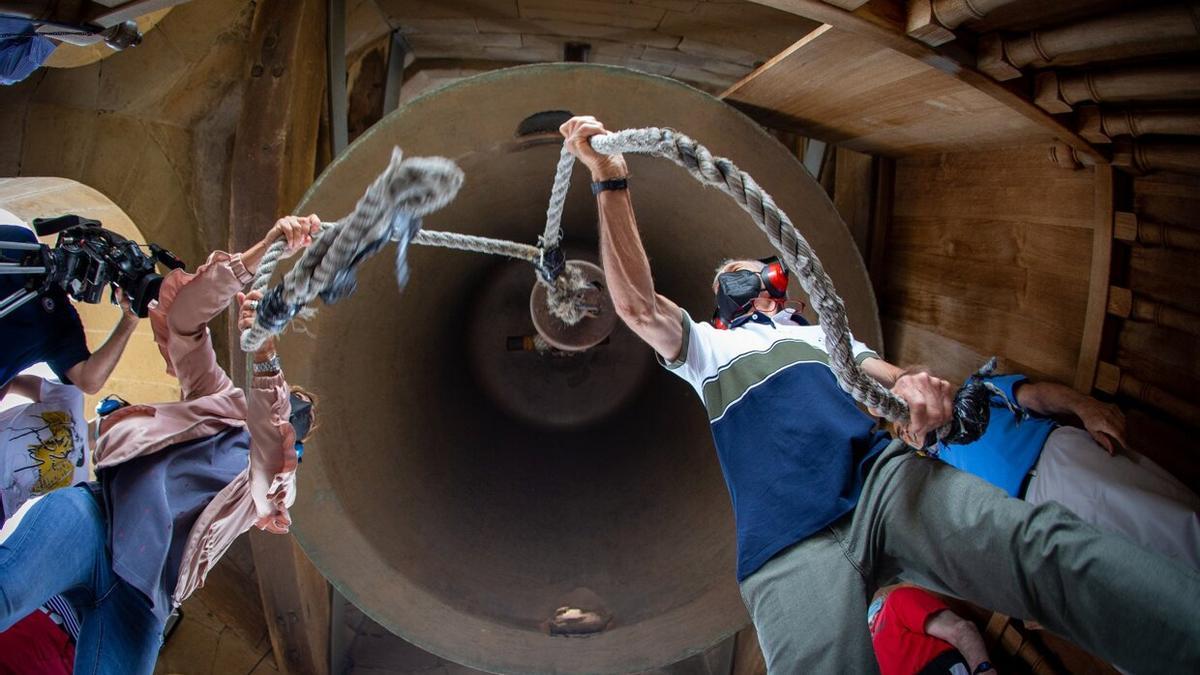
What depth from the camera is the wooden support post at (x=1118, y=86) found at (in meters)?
1.12

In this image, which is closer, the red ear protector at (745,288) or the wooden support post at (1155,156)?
the wooden support post at (1155,156)

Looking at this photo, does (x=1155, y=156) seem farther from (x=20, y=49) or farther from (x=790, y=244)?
(x=20, y=49)

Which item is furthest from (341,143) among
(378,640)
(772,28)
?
(378,640)

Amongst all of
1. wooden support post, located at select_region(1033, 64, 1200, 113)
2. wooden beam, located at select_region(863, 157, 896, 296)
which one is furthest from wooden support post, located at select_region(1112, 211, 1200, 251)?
wooden beam, located at select_region(863, 157, 896, 296)

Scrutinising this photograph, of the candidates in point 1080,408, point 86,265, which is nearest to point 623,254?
point 1080,408

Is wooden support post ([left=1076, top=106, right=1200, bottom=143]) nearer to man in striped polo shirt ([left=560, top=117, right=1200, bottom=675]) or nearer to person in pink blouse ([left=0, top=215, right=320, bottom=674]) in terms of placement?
man in striped polo shirt ([left=560, top=117, right=1200, bottom=675])

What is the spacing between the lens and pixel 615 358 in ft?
8.50

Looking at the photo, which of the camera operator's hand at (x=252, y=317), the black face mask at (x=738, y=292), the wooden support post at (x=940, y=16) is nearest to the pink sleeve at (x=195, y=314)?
the camera operator's hand at (x=252, y=317)

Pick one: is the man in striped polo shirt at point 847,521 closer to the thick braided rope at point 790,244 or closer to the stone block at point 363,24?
the thick braided rope at point 790,244

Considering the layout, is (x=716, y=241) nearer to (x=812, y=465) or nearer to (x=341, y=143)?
(x=812, y=465)

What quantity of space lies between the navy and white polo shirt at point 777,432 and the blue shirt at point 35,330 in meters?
1.34

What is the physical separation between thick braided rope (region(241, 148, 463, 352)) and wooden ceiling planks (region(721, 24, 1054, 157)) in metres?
0.97

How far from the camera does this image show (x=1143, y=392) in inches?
56.7

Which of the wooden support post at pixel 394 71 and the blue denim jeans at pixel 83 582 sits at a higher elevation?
the wooden support post at pixel 394 71
